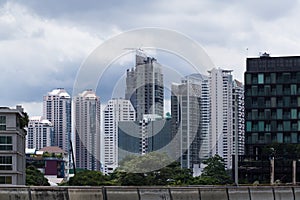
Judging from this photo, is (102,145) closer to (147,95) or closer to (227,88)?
(147,95)

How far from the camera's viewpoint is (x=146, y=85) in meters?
84.6

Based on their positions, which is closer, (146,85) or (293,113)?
(146,85)

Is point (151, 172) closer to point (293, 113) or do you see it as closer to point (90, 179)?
point (90, 179)

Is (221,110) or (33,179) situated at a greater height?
(221,110)

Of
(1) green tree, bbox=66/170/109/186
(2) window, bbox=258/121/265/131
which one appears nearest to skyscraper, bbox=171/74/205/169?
(1) green tree, bbox=66/170/109/186

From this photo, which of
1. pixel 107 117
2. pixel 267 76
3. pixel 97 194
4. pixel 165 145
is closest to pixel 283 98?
pixel 267 76

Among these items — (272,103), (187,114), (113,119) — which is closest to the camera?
(113,119)

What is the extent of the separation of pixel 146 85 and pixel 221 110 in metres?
54.5

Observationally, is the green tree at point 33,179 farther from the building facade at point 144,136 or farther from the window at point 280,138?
the window at point 280,138

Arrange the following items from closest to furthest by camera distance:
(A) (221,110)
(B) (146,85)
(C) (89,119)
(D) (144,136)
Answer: (B) (146,85) → (D) (144,136) → (C) (89,119) → (A) (221,110)

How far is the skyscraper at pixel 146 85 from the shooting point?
3290 inches

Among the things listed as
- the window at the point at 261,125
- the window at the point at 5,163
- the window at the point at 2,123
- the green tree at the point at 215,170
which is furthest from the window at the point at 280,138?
the window at the point at 5,163

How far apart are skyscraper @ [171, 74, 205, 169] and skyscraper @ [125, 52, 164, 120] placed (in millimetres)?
3779

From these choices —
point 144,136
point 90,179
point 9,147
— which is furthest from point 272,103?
point 9,147
